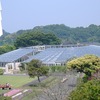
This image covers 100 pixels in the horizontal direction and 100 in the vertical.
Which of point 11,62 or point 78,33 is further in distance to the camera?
point 78,33

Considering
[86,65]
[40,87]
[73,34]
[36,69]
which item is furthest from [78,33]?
[86,65]

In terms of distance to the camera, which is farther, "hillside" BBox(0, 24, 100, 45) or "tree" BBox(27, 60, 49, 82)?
"hillside" BBox(0, 24, 100, 45)

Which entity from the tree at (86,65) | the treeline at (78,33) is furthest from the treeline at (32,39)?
the treeline at (78,33)

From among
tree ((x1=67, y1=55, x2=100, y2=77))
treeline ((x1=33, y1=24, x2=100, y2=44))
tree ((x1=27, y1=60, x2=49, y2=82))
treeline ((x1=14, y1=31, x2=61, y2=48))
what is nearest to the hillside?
treeline ((x1=33, y1=24, x2=100, y2=44))

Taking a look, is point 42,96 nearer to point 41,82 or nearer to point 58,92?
point 58,92

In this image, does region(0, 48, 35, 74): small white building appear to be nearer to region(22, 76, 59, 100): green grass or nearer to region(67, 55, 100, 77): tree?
region(22, 76, 59, 100): green grass

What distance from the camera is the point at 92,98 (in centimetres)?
991

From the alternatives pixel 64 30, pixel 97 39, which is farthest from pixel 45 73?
pixel 64 30

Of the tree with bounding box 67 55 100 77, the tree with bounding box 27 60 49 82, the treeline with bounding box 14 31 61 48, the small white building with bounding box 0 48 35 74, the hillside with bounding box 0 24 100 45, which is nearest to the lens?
the tree with bounding box 67 55 100 77

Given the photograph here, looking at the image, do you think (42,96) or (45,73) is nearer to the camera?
(42,96)

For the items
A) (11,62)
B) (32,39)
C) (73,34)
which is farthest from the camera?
(73,34)

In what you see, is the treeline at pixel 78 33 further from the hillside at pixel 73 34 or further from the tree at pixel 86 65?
the tree at pixel 86 65

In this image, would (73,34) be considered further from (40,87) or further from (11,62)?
(40,87)

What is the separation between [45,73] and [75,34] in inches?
3480
